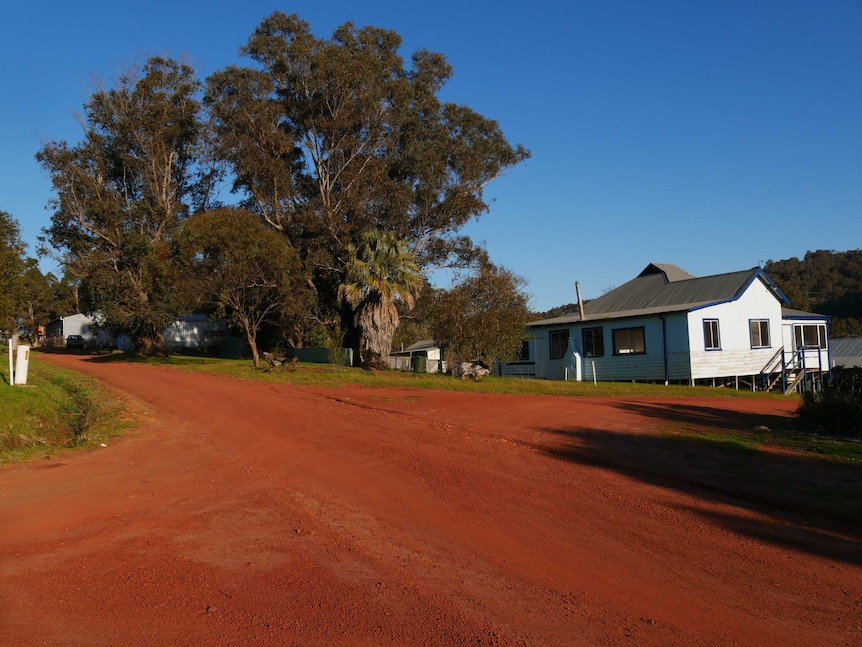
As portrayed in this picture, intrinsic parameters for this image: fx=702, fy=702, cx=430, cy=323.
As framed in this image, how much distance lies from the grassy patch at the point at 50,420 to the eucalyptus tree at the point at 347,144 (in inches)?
851

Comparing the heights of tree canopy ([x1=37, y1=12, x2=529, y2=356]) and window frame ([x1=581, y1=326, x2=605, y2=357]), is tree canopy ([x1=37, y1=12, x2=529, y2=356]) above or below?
above

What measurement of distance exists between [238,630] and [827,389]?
12334 millimetres

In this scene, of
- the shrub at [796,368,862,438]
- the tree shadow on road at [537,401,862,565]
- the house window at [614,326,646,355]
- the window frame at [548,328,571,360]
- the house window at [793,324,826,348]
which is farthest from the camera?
the house window at [793,324,826,348]

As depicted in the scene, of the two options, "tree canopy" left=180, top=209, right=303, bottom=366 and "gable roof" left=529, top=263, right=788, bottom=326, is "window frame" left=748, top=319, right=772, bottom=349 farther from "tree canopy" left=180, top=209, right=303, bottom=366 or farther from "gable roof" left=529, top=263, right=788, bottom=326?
"tree canopy" left=180, top=209, right=303, bottom=366

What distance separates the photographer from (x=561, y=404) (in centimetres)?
1770

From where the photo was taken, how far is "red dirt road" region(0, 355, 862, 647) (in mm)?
4828

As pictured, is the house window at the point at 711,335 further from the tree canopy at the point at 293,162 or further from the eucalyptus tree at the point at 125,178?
the eucalyptus tree at the point at 125,178

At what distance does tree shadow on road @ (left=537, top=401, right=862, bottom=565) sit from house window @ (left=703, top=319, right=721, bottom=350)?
606 inches

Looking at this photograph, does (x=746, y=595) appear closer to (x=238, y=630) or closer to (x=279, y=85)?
(x=238, y=630)

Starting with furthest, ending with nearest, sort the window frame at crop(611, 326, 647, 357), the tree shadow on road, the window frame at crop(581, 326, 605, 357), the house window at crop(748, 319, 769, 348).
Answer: the window frame at crop(581, 326, 605, 357) < the house window at crop(748, 319, 769, 348) < the window frame at crop(611, 326, 647, 357) < the tree shadow on road

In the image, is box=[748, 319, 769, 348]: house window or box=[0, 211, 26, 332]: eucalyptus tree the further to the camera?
box=[748, 319, 769, 348]: house window

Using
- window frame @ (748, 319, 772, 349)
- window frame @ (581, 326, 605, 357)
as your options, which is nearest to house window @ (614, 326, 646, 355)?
window frame @ (581, 326, 605, 357)

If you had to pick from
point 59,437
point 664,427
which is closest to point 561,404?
point 664,427

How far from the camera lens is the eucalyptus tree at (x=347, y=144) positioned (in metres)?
38.8
